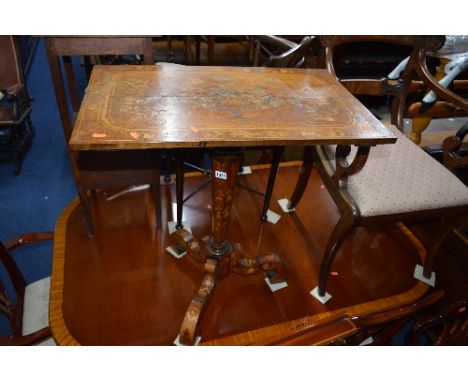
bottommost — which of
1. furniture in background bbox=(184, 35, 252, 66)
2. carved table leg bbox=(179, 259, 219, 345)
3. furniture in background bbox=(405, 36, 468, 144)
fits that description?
carved table leg bbox=(179, 259, 219, 345)

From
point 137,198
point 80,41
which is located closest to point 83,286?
point 137,198

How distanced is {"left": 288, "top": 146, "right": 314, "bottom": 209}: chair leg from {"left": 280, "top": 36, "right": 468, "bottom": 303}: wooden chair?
81 millimetres

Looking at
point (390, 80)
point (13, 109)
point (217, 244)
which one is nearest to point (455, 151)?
point (390, 80)

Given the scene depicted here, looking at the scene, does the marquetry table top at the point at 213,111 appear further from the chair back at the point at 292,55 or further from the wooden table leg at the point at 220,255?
the chair back at the point at 292,55

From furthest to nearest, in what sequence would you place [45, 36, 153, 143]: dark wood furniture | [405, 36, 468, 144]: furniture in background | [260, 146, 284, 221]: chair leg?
[405, 36, 468, 144]: furniture in background
[260, 146, 284, 221]: chair leg
[45, 36, 153, 143]: dark wood furniture

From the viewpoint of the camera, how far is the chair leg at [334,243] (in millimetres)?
1360

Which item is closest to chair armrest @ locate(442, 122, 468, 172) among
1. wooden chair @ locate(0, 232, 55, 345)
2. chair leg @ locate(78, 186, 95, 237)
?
chair leg @ locate(78, 186, 95, 237)

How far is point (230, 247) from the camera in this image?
63.3 inches

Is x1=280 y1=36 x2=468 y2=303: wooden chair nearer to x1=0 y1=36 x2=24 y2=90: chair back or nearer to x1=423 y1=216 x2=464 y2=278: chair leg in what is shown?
x1=423 y1=216 x2=464 y2=278: chair leg

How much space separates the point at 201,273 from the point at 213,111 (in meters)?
0.84

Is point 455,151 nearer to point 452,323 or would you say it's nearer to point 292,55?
point 452,323

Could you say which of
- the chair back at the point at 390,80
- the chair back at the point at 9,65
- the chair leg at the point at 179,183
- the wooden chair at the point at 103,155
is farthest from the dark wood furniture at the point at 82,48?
the chair back at the point at 9,65

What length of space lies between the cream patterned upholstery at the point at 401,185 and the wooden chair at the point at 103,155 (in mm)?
854

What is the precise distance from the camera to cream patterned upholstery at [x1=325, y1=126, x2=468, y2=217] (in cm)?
136
